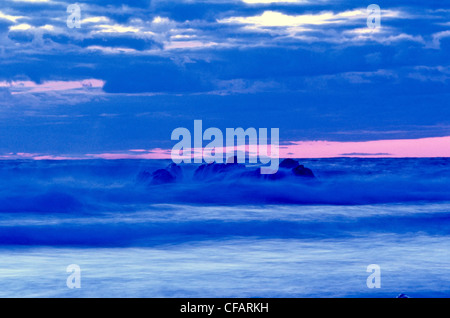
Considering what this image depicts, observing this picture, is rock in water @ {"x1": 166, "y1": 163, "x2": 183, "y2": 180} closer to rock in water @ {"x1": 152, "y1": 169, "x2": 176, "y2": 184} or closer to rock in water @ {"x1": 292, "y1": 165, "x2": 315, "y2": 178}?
rock in water @ {"x1": 152, "y1": 169, "x2": 176, "y2": 184}

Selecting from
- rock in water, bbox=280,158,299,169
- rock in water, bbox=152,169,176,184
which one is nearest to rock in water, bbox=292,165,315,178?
rock in water, bbox=280,158,299,169

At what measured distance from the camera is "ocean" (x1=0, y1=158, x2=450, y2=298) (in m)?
5.62

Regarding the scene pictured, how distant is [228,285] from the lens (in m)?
5.50

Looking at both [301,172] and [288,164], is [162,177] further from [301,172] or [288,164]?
[301,172]

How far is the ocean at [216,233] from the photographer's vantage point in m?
5.62

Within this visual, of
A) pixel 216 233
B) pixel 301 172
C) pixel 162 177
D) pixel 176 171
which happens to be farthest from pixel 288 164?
pixel 216 233

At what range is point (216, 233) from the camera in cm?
998

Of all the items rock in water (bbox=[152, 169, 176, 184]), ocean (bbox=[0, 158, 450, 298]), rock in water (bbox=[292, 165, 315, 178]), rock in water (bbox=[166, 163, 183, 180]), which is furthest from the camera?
rock in water (bbox=[292, 165, 315, 178])

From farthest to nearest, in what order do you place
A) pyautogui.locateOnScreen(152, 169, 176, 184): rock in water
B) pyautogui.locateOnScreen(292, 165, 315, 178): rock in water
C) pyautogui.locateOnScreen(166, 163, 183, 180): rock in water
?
pyautogui.locateOnScreen(292, 165, 315, 178): rock in water, pyautogui.locateOnScreen(166, 163, 183, 180): rock in water, pyautogui.locateOnScreen(152, 169, 176, 184): rock in water
